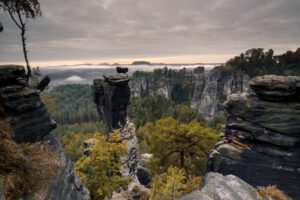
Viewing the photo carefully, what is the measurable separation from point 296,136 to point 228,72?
15215 cm

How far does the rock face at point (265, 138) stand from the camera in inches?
1136

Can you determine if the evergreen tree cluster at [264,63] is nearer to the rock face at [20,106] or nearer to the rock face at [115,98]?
the rock face at [115,98]

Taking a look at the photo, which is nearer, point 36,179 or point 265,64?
point 36,179

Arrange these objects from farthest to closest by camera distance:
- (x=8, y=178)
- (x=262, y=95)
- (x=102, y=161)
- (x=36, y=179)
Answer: (x=262, y=95) → (x=102, y=161) → (x=36, y=179) → (x=8, y=178)

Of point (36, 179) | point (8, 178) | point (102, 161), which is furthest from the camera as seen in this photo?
point (102, 161)

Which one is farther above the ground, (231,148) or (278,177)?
(231,148)

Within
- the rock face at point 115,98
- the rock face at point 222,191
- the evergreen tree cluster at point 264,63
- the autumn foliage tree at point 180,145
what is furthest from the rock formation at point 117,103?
the evergreen tree cluster at point 264,63

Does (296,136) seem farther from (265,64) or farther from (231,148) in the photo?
(265,64)

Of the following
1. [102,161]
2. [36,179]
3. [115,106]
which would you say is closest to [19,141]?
[36,179]

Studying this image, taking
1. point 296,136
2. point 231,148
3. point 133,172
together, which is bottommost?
point 133,172

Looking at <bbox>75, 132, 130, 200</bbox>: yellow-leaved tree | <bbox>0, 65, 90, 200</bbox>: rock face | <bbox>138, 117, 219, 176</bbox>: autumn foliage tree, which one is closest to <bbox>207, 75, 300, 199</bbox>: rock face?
<bbox>138, 117, 219, 176</bbox>: autumn foliage tree

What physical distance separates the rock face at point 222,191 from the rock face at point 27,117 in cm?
962

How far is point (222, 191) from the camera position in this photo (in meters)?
14.5

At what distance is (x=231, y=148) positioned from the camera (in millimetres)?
31703
